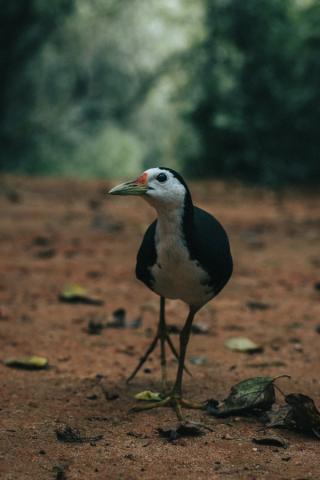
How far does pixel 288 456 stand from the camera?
2.61m

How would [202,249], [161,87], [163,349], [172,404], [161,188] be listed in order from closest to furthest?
[161,188] → [202,249] → [172,404] → [163,349] → [161,87]

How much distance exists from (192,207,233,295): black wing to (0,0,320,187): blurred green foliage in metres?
8.94

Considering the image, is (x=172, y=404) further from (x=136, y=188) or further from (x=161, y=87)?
(x=161, y=87)

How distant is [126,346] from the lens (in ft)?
13.6

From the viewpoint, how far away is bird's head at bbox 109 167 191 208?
280 cm

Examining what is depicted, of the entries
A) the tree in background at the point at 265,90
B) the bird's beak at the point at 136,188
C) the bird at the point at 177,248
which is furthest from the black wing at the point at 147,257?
the tree in background at the point at 265,90

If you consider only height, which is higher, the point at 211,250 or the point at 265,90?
the point at 265,90

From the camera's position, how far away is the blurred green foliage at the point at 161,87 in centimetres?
1197

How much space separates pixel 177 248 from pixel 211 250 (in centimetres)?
18

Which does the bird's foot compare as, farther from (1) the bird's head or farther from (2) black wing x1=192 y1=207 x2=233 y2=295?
(1) the bird's head

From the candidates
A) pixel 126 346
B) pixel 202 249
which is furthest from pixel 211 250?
pixel 126 346

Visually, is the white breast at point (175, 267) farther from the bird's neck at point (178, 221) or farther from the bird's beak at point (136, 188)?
the bird's beak at point (136, 188)

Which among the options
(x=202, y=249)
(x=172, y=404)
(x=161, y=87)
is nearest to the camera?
(x=202, y=249)

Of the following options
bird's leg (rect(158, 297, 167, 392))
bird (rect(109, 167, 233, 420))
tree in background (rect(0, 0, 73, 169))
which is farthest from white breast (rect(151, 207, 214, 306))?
tree in background (rect(0, 0, 73, 169))
